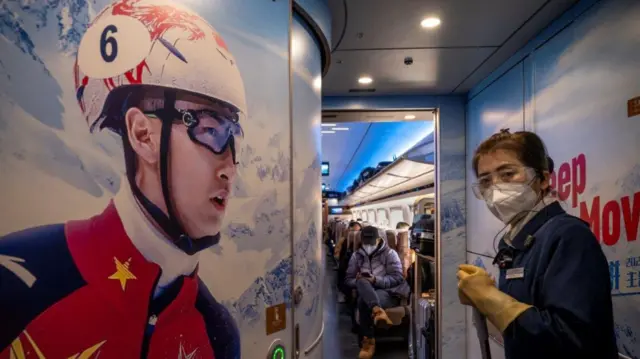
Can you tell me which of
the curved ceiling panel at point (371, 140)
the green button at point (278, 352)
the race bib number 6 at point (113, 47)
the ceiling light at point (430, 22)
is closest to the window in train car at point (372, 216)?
the curved ceiling panel at point (371, 140)

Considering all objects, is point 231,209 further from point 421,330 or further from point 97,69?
point 421,330

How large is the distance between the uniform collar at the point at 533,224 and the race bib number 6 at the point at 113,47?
176 cm

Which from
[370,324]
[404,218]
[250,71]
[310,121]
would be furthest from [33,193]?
[404,218]

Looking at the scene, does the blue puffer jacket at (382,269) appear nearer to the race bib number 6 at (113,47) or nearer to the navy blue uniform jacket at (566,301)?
the navy blue uniform jacket at (566,301)

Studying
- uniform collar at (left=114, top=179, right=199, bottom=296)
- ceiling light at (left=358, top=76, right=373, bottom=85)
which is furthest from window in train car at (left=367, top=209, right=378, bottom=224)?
uniform collar at (left=114, top=179, right=199, bottom=296)

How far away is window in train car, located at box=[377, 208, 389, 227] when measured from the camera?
15558 millimetres

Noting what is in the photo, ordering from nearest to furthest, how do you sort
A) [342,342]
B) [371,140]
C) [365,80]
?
[365,80] < [342,342] < [371,140]

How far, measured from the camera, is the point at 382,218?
16.4 m

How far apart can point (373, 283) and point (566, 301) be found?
18.7ft

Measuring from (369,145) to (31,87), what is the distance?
398 inches

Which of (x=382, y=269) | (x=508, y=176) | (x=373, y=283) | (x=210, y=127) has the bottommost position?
(x=373, y=283)

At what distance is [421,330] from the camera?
5.74m

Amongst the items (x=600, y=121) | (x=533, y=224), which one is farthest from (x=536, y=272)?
(x=600, y=121)

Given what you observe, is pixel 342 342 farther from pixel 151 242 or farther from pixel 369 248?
pixel 151 242
